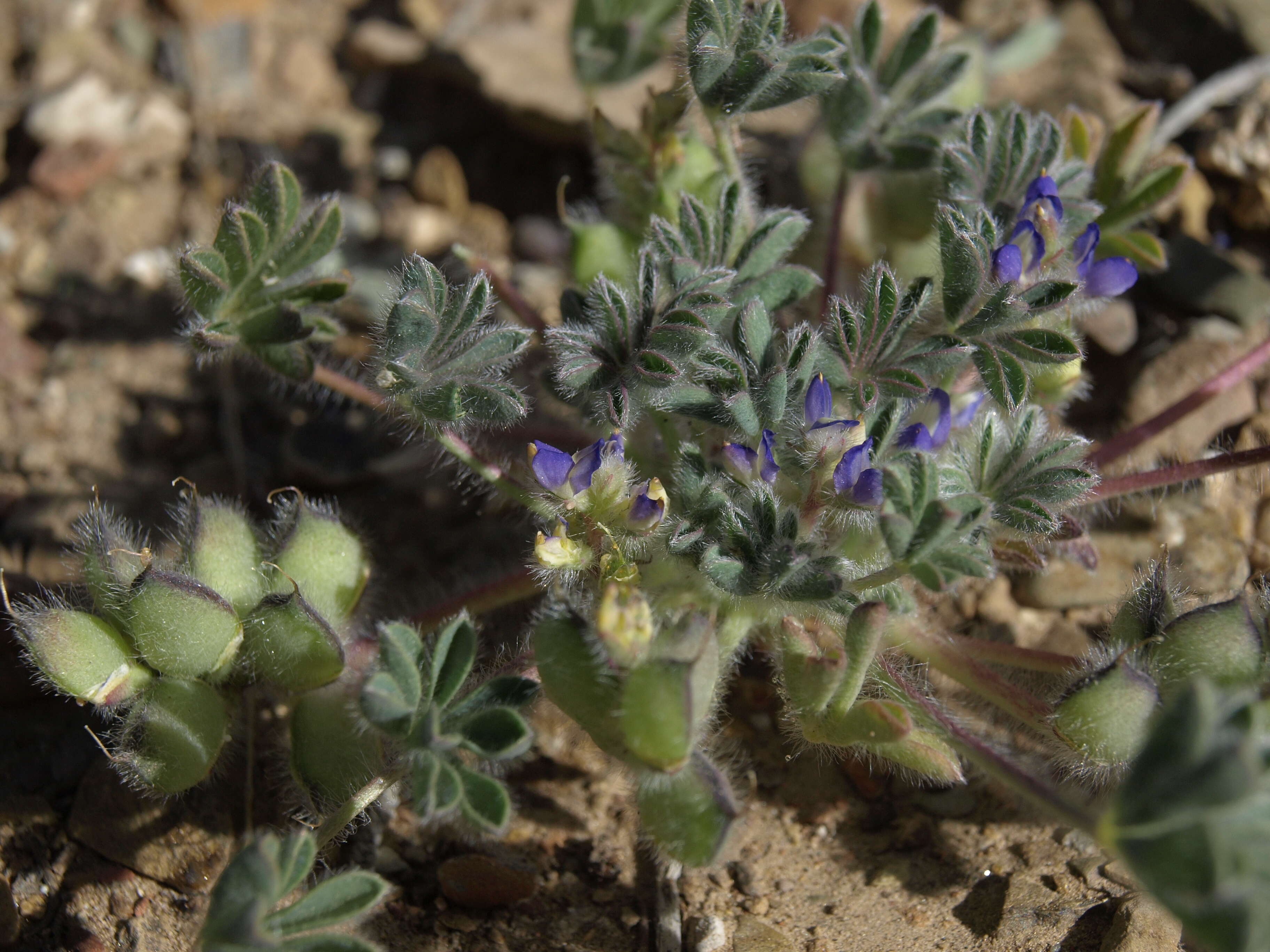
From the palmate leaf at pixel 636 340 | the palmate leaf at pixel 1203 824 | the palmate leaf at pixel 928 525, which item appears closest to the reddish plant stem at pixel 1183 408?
the palmate leaf at pixel 928 525

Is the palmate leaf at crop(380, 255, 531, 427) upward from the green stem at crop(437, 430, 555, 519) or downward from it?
upward

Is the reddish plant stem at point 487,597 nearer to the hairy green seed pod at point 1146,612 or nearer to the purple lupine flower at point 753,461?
the purple lupine flower at point 753,461

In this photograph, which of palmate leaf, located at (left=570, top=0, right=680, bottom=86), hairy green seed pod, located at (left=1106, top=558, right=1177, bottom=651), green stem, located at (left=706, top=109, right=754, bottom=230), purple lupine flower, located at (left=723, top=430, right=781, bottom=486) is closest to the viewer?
hairy green seed pod, located at (left=1106, top=558, right=1177, bottom=651)

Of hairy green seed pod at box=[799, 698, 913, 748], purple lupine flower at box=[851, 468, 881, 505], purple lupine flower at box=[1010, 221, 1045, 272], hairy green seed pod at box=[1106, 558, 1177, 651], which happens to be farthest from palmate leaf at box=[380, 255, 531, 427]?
hairy green seed pod at box=[1106, 558, 1177, 651]

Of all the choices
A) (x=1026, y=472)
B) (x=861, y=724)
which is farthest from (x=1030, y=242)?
(x=861, y=724)

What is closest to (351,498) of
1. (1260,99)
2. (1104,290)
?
(1104,290)

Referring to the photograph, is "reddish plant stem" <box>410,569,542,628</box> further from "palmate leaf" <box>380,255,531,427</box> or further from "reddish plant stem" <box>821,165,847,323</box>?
"reddish plant stem" <box>821,165,847,323</box>
